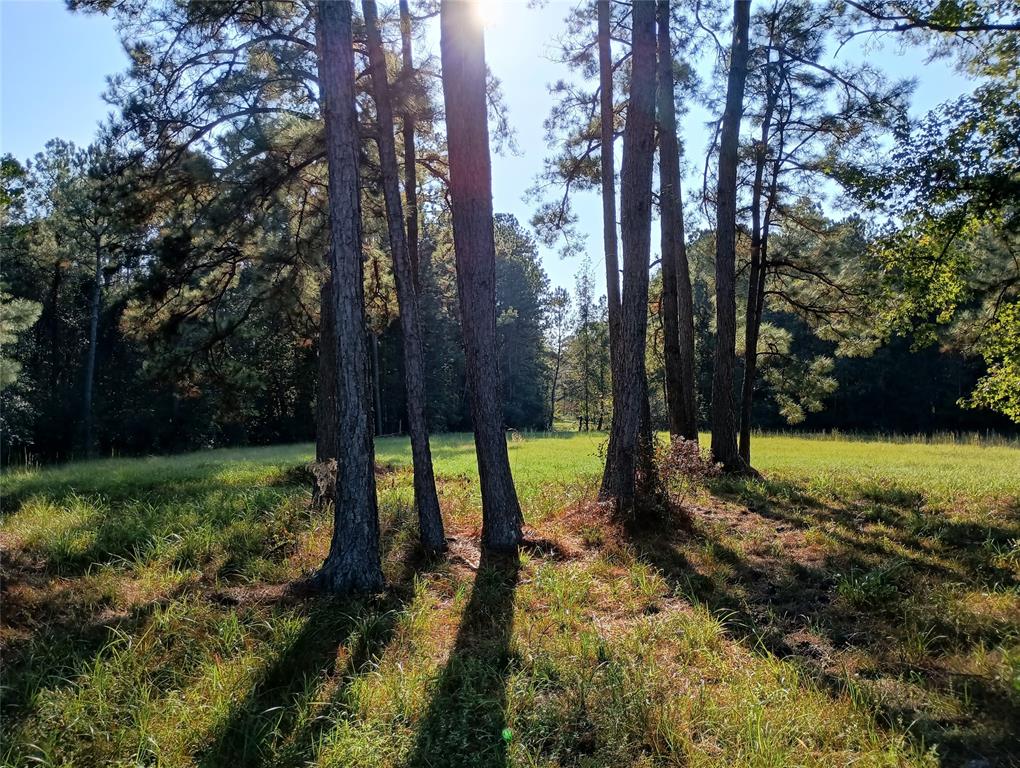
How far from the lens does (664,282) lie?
1049cm

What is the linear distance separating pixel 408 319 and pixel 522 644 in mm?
3637

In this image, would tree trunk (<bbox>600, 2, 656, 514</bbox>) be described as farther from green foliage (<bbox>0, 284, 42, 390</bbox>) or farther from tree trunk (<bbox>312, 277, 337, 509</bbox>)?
green foliage (<bbox>0, 284, 42, 390</bbox>)

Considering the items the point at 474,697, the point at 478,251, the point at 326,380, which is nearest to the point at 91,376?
the point at 326,380

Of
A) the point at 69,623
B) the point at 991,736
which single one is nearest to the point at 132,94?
the point at 69,623

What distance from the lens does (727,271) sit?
1023 centimetres

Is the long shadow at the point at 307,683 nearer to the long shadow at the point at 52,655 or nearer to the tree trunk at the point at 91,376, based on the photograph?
the long shadow at the point at 52,655

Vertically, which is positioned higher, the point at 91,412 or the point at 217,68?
the point at 217,68

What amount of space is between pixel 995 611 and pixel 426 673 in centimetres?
407

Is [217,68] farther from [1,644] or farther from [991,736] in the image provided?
[991,736]

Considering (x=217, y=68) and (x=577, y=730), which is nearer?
(x=577, y=730)

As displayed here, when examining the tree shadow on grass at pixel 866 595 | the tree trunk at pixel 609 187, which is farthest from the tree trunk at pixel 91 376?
the tree shadow on grass at pixel 866 595

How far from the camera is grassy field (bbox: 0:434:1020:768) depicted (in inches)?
106

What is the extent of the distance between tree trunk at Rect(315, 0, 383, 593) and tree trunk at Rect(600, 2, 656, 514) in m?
3.23

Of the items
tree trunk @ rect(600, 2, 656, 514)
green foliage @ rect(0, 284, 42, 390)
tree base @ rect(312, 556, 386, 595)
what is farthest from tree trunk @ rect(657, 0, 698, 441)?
green foliage @ rect(0, 284, 42, 390)
